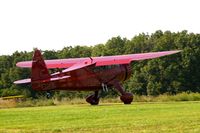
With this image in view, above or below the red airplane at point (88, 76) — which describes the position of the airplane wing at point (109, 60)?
above

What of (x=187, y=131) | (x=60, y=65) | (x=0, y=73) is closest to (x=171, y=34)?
(x=0, y=73)

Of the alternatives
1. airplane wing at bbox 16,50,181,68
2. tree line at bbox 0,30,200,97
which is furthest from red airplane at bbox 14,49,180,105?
tree line at bbox 0,30,200,97

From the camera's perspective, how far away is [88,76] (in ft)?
119

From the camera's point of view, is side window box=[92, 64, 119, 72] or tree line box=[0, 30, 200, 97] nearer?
side window box=[92, 64, 119, 72]

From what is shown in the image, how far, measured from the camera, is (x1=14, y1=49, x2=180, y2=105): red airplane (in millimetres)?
33531

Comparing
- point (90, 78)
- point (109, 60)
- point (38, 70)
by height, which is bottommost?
point (90, 78)

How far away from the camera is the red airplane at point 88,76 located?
1320 inches

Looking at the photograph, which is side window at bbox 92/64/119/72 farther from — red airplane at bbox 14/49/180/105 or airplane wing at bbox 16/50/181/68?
airplane wing at bbox 16/50/181/68

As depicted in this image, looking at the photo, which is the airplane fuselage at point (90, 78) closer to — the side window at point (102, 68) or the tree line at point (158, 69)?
the side window at point (102, 68)

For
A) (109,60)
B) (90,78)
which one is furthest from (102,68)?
(109,60)

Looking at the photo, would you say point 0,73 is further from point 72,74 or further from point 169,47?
point 72,74

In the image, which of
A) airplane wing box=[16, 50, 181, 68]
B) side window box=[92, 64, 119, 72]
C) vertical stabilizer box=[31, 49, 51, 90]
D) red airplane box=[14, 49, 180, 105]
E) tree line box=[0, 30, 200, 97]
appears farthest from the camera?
tree line box=[0, 30, 200, 97]

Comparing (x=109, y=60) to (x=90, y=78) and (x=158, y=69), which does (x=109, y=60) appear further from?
(x=158, y=69)

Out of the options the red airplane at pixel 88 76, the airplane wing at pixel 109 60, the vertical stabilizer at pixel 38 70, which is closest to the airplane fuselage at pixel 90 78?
the red airplane at pixel 88 76
